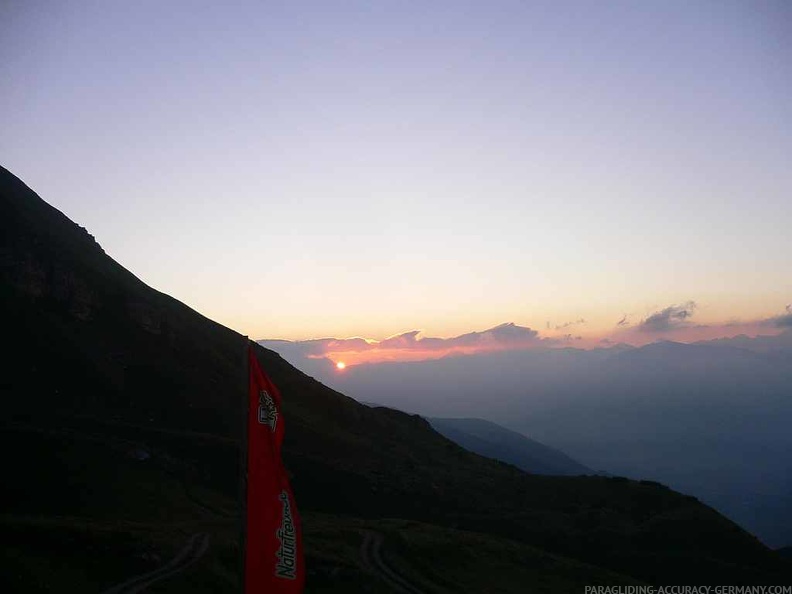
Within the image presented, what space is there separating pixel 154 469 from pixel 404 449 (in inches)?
2615

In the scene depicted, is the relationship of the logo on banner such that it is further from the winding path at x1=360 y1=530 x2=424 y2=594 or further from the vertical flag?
the winding path at x1=360 y1=530 x2=424 y2=594

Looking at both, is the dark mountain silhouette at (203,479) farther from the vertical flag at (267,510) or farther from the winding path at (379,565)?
the vertical flag at (267,510)

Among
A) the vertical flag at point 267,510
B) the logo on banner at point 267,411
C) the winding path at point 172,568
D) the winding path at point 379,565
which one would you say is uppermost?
the logo on banner at point 267,411

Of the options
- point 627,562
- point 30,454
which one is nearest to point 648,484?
point 627,562

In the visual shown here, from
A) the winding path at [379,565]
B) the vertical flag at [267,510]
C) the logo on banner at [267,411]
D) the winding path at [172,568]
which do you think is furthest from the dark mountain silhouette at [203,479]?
the logo on banner at [267,411]

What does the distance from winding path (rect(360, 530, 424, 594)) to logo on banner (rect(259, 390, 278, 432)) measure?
3542 centimetres

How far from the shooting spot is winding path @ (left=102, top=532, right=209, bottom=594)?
31.2 m

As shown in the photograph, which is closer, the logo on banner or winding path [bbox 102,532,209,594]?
the logo on banner

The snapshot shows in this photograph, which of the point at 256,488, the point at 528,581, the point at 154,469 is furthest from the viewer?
the point at 154,469

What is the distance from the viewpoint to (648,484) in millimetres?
107562

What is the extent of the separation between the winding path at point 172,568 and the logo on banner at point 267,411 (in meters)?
24.6

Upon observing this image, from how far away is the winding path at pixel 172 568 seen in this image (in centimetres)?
3123

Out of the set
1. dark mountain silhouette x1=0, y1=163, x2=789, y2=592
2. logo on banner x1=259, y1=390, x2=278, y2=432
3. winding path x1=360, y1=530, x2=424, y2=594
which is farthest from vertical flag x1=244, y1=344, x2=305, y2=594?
winding path x1=360, y1=530, x2=424, y2=594

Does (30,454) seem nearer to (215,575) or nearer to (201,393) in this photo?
(215,575)
